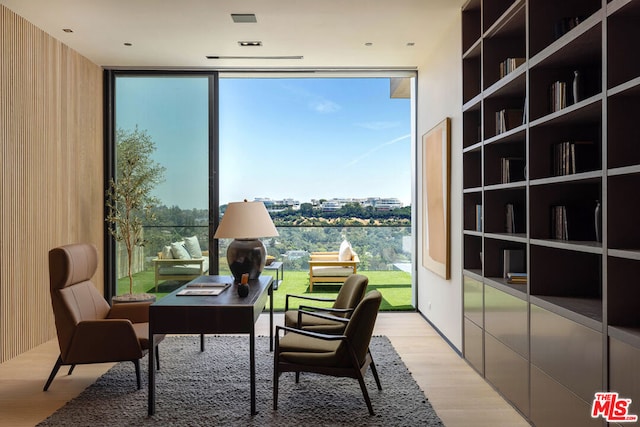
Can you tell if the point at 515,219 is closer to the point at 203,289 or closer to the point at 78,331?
the point at 203,289

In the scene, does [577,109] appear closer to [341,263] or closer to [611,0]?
[611,0]

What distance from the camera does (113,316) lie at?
406 centimetres

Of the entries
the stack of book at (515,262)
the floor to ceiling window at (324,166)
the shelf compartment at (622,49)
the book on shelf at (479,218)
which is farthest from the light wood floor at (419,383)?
the floor to ceiling window at (324,166)

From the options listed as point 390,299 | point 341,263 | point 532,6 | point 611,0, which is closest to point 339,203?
point 341,263

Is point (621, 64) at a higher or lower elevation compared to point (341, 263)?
higher

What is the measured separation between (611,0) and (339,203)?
7.15m

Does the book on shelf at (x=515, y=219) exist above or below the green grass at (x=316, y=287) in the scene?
above

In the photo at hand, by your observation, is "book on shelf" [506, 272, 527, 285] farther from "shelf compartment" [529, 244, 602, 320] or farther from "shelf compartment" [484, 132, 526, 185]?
"shelf compartment" [484, 132, 526, 185]

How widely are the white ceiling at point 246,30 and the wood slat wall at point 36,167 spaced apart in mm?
283

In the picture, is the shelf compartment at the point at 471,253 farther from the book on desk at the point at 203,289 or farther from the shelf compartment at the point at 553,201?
the book on desk at the point at 203,289

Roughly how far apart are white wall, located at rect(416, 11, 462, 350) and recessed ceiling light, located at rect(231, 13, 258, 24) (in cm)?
177

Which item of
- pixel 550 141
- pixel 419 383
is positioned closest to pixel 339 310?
pixel 419 383

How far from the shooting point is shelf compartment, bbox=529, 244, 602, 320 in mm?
2963

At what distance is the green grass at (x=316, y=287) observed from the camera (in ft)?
19.9
